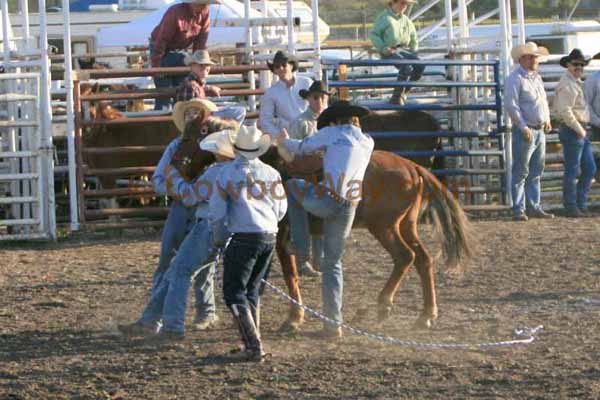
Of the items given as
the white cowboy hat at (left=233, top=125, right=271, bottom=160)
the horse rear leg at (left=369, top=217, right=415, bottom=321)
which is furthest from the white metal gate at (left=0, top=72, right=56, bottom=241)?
the white cowboy hat at (left=233, top=125, right=271, bottom=160)

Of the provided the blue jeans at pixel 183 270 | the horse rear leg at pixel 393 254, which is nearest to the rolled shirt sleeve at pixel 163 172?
the blue jeans at pixel 183 270

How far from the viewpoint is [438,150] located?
13.7 metres

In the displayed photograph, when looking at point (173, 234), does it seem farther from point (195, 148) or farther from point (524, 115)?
point (524, 115)

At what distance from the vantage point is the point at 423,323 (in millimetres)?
7742

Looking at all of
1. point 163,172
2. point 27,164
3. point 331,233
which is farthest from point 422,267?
point 27,164

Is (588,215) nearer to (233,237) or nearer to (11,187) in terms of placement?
(11,187)

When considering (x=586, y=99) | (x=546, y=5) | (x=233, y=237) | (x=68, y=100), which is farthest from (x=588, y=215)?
(x=546, y=5)

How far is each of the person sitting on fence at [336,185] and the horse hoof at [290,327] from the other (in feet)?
0.72

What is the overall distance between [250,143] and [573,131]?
290 inches

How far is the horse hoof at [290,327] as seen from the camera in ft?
25.1

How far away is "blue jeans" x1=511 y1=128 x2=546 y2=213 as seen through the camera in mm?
12938

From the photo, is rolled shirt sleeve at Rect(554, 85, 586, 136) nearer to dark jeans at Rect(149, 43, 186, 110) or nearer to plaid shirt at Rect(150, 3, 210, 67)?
plaid shirt at Rect(150, 3, 210, 67)

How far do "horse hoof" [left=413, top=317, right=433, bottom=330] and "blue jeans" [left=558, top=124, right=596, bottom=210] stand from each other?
20.2 ft

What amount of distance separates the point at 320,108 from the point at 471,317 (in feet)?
5.93
